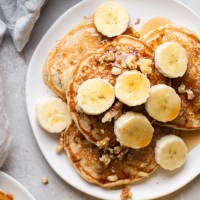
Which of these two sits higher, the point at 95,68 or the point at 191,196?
the point at 95,68

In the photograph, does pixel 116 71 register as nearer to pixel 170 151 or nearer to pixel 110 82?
pixel 110 82

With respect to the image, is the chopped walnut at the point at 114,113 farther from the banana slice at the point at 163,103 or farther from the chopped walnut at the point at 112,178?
the chopped walnut at the point at 112,178

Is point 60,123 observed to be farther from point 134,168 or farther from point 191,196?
point 191,196

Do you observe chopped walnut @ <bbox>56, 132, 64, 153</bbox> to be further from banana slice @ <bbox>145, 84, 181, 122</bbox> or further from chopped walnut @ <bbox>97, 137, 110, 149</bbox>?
banana slice @ <bbox>145, 84, 181, 122</bbox>

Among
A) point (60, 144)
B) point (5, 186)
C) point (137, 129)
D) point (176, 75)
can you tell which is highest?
point (176, 75)

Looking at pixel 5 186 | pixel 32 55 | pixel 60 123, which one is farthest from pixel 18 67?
pixel 5 186

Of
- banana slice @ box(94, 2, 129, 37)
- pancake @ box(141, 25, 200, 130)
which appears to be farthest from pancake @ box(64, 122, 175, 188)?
banana slice @ box(94, 2, 129, 37)

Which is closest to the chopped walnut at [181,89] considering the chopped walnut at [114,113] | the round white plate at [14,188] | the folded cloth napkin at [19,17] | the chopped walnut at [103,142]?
the chopped walnut at [114,113]
